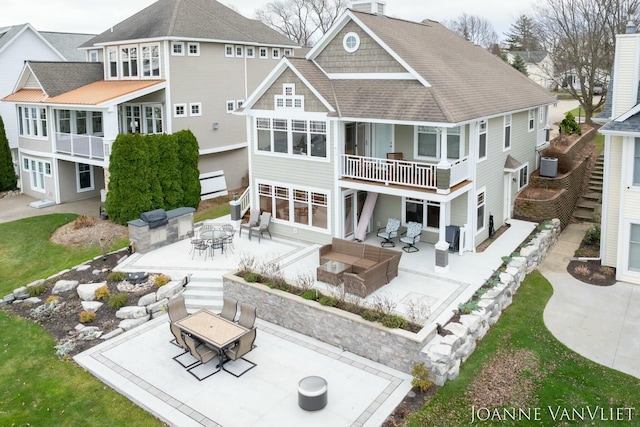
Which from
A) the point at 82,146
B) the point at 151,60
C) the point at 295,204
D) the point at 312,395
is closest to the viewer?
the point at 312,395

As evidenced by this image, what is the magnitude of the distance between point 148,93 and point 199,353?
16.4 metres

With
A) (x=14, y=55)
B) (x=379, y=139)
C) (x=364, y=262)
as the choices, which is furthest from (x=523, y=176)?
(x=14, y=55)

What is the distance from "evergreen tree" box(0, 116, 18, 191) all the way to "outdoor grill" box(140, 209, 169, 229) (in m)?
16.6

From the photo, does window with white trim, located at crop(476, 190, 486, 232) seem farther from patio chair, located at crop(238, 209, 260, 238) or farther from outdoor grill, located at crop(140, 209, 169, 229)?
outdoor grill, located at crop(140, 209, 169, 229)

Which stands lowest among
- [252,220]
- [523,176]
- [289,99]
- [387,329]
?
[387,329]

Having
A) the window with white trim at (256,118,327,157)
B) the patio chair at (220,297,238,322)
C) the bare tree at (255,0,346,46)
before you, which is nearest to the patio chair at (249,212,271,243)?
the window with white trim at (256,118,327,157)

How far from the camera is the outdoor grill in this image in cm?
1992

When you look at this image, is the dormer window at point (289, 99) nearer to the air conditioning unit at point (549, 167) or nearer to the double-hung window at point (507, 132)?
the double-hung window at point (507, 132)

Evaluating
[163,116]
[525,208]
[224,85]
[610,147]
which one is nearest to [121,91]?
[163,116]

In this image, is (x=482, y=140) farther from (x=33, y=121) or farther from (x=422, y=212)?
(x=33, y=121)

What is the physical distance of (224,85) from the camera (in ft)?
94.1

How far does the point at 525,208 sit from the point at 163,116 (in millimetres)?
17289

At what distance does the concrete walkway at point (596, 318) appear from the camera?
42.7 ft

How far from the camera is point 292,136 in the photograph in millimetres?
20109
